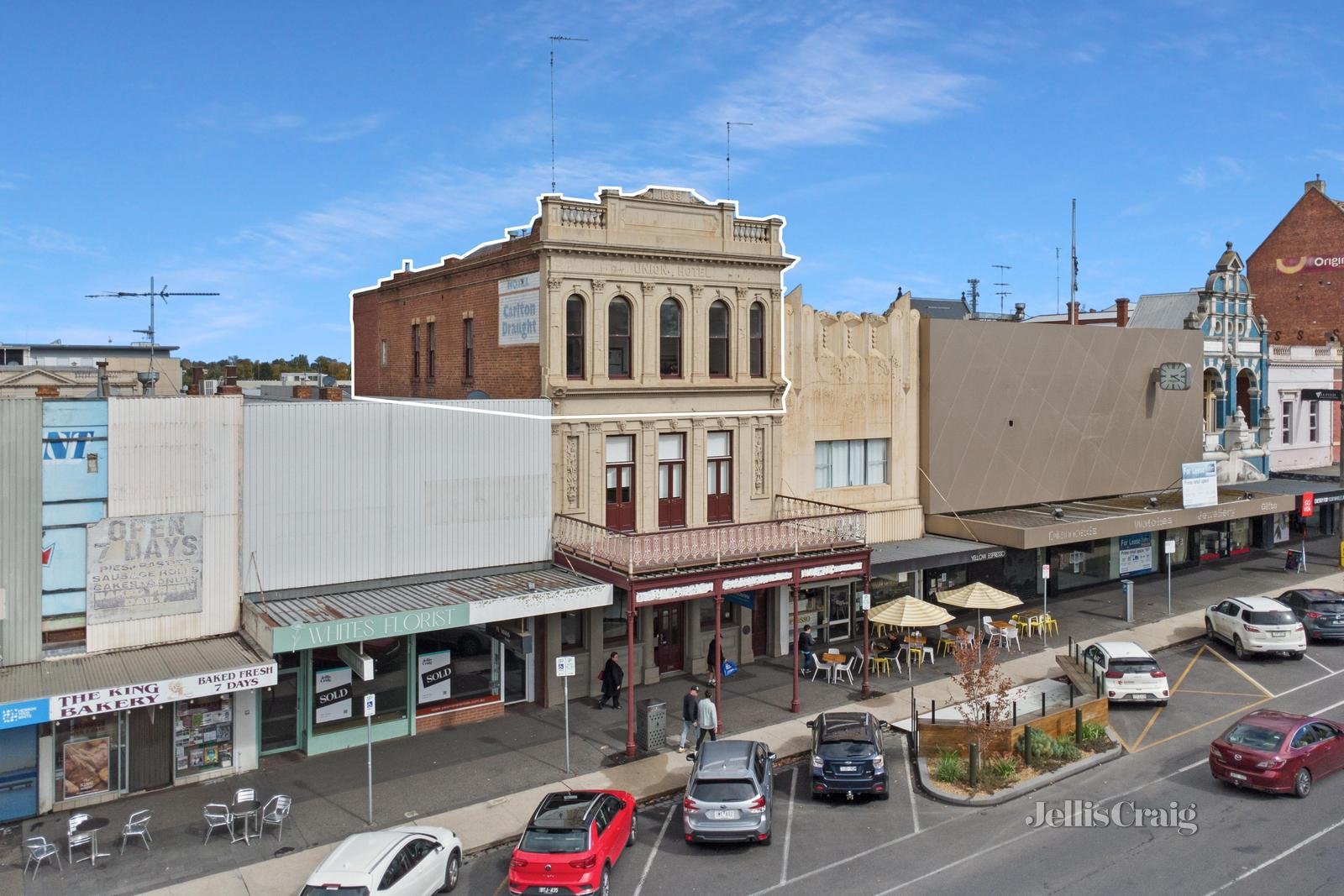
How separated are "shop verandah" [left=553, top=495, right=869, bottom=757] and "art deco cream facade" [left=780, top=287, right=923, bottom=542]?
250cm

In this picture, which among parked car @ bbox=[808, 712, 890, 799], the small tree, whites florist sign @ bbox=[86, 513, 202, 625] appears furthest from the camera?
the small tree

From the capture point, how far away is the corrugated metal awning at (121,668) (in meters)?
17.5

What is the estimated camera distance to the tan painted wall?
109 feet

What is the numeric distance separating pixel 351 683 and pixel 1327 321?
57386 mm

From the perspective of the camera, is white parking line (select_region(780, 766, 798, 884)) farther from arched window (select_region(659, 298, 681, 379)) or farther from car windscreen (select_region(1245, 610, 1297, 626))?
car windscreen (select_region(1245, 610, 1297, 626))

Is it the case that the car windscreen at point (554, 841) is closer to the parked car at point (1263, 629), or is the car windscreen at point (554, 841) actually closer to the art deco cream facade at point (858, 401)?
the art deco cream facade at point (858, 401)

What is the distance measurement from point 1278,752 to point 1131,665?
6.37m

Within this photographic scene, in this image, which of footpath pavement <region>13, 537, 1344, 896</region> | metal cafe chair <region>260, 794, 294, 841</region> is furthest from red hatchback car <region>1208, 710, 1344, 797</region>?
metal cafe chair <region>260, 794, 294, 841</region>

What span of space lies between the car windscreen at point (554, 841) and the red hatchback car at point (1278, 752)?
1189 centimetres

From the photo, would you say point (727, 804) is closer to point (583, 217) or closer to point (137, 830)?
point (137, 830)

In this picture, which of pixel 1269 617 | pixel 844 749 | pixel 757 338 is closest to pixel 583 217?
pixel 757 338

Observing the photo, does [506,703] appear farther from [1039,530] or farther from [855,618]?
[1039,530]

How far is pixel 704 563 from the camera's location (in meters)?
23.9

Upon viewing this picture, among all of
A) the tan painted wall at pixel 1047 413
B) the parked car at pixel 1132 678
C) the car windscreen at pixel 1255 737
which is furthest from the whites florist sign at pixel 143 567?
the tan painted wall at pixel 1047 413
